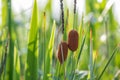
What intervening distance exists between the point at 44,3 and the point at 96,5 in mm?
402

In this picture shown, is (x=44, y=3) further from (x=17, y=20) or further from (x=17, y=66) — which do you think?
(x=17, y=66)

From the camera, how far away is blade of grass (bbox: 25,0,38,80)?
1254mm

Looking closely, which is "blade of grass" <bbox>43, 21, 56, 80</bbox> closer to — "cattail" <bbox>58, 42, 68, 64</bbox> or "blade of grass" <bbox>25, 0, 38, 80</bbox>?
"blade of grass" <bbox>25, 0, 38, 80</bbox>

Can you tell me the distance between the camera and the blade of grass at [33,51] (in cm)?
125

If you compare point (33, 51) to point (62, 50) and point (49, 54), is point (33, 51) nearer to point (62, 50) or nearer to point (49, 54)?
point (49, 54)

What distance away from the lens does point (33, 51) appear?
4.17 feet

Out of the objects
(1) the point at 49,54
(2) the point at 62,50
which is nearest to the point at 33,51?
(1) the point at 49,54

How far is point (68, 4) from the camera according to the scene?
2.44 meters

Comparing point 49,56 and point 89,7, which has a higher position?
point 89,7

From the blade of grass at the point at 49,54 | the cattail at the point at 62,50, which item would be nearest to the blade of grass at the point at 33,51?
the blade of grass at the point at 49,54

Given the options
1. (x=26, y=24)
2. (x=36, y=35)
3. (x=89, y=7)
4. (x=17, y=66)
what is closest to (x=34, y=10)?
(x=36, y=35)

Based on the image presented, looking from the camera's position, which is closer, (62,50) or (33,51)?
(62,50)

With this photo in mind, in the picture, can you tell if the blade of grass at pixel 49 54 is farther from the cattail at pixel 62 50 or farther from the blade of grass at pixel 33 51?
the cattail at pixel 62 50

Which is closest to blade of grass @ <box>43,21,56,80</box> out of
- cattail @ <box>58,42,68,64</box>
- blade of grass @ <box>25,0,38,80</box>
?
blade of grass @ <box>25,0,38,80</box>
